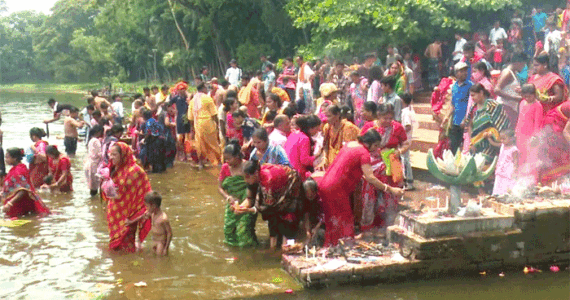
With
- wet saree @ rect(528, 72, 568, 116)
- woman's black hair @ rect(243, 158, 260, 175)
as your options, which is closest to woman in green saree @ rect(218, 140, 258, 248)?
woman's black hair @ rect(243, 158, 260, 175)

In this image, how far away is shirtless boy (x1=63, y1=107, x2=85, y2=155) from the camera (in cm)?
1470

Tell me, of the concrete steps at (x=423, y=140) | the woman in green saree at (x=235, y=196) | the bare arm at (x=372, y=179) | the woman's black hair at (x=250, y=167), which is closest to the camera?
the bare arm at (x=372, y=179)

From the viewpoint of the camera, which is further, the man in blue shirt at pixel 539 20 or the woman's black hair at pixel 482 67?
the man in blue shirt at pixel 539 20

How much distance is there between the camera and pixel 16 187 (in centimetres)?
900

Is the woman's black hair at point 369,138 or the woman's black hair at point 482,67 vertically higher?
the woman's black hair at point 482,67

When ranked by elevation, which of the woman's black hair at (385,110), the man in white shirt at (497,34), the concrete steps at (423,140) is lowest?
the concrete steps at (423,140)

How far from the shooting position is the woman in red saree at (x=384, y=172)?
7238 millimetres

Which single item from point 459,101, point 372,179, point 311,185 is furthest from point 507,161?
point 311,185

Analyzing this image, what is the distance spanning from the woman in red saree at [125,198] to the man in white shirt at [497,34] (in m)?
9.39

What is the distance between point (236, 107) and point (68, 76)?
216 ft

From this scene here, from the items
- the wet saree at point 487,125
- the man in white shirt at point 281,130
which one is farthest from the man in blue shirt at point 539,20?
the man in white shirt at point 281,130

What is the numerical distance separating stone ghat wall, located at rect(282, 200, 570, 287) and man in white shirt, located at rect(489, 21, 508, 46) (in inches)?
320

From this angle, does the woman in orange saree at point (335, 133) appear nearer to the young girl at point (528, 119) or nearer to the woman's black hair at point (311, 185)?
the woman's black hair at point (311, 185)

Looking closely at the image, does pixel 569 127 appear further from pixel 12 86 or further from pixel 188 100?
pixel 12 86
